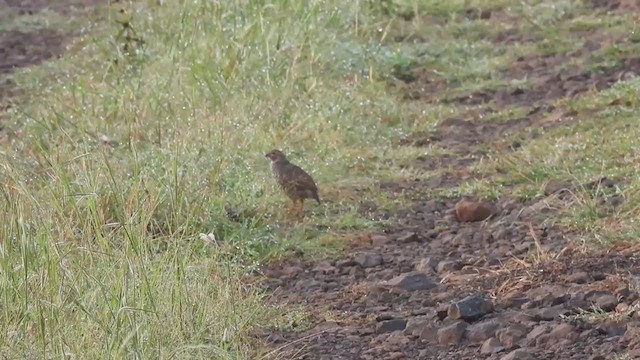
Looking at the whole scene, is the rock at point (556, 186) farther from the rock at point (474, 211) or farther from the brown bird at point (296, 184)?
the brown bird at point (296, 184)

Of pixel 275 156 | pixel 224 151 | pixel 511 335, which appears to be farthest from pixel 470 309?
pixel 224 151

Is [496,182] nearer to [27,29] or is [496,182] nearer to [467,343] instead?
[467,343]

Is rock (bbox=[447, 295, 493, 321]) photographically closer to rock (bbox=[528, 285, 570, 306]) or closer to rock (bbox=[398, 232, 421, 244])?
rock (bbox=[528, 285, 570, 306])

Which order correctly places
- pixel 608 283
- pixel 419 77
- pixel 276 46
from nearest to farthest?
pixel 608 283, pixel 276 46, pixel 419 77

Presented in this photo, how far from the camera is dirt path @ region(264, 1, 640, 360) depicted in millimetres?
4559

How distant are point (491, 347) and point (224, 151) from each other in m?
2.98

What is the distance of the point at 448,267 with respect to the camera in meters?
5.72

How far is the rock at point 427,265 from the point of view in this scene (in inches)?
227

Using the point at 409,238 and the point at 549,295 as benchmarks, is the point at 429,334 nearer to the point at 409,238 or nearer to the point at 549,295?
the point at 549,295

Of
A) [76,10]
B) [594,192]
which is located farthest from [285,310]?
[76,10]

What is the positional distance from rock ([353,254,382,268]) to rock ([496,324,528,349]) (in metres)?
1.40

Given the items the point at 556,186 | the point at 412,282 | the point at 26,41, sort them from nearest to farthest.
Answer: the point at 412,282 → the point at 556,186 → the point at 26,41

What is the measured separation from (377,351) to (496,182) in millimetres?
2686

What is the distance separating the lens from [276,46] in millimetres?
9172
